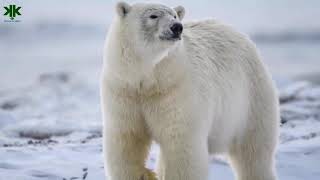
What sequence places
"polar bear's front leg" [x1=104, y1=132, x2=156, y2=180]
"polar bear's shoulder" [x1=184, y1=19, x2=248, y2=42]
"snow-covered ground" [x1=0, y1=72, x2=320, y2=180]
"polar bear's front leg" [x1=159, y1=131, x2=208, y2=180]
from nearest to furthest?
"polar bear's front leg" [x1=159, y1=131, x2=208, y2=180], "polar bear's front leg" [x1=104, y1=132, x2=156, y2=180], "polar bear's shoulder" [x1=184, y1=19, x2=248, y2=42], "snow-covered ground" [x1=0, y1=72, x2=320, y2=180]

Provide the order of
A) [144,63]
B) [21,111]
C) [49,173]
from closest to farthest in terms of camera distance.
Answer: [144,63] < [49,173] < [21,111]

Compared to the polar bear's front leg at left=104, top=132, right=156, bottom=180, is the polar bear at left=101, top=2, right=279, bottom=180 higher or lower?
higher

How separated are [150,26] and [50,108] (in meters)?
8.50

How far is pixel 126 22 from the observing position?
482 centimetres

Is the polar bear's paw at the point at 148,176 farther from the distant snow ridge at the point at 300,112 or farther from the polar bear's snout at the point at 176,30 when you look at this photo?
the distant snow ridge at the point at 300,112

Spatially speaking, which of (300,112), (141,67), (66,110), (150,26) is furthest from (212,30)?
(66,110)

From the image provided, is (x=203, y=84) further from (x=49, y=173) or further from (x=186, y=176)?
(x=49, y=173)

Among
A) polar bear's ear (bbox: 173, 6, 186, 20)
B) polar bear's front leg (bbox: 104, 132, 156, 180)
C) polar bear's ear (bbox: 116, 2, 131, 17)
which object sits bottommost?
polar bear's front leg (bbox: 104, 132, 156, 180)

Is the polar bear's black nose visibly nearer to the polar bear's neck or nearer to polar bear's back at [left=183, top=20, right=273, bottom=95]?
the polar bear's neck

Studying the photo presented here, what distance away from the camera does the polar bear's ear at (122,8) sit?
4836 millimetres

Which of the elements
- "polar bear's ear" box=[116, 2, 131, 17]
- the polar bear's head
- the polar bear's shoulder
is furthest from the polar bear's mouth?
the polar bear's shoulder

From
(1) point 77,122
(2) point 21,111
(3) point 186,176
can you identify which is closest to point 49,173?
(3) point 186,176

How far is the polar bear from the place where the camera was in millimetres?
4688

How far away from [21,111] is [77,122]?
2237mm
